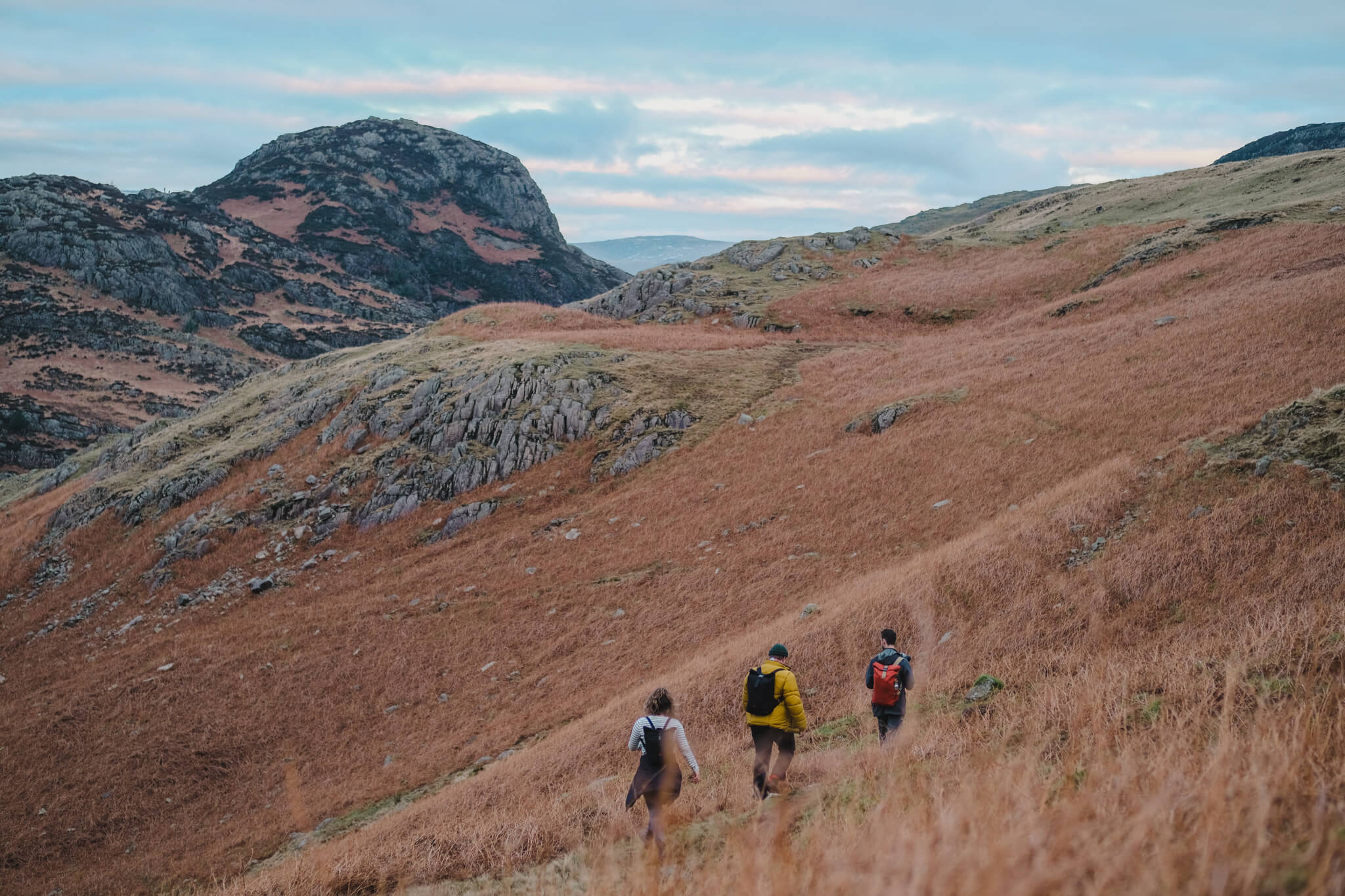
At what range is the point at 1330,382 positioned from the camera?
19297 mm

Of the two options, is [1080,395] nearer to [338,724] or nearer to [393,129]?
[338,724]

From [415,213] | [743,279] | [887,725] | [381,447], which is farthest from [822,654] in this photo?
[415,213]

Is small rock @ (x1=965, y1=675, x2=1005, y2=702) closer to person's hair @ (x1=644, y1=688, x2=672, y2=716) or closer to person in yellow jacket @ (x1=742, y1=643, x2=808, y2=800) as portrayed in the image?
person in yellow jacket @ (x1=742, y1=643, x2=808, y2=800)

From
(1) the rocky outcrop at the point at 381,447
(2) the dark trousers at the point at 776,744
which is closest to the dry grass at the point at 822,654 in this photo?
(2) the dark trousers at the point at 776,744

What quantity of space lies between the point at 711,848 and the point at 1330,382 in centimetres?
2430

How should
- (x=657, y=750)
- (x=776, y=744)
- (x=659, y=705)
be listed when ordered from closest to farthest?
(x=657, y=750) → (x=659, y=705) → (x=776, y=744)

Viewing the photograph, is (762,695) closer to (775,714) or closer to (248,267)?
(775,714)

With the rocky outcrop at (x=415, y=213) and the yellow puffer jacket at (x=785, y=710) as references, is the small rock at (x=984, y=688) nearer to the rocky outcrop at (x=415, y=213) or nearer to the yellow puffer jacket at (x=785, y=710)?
the yellow puffer jacket at (x=785, y=710)

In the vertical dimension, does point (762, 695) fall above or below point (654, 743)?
above

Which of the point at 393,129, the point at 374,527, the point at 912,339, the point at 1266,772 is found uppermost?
the point at 393,129

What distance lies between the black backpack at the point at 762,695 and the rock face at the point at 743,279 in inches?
1756

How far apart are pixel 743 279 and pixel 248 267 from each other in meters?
107

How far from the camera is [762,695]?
26.3 feet

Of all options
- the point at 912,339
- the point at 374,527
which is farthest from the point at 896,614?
the point at 912,339
